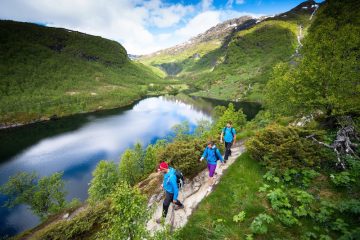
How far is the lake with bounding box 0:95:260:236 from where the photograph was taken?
52.2 meters

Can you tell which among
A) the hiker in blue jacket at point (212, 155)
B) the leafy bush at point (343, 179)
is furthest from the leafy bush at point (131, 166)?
the leafy bush at point (343, 179)

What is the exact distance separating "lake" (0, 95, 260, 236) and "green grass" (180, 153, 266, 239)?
49.5 m

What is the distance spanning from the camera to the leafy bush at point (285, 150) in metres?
11.3

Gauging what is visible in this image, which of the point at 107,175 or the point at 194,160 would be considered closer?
the point at 194,160

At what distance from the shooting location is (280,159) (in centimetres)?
1173

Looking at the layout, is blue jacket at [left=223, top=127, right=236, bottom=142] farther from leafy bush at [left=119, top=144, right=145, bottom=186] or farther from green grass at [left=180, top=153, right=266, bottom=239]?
leafy bush at [left=119, top=144, right=145, bottom=186]

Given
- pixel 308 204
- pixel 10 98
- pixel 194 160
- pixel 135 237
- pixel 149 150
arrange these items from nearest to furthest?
pixel 135 237
pixel 308 204
pixel 194 160
pixel 149 150
pixel 10 98

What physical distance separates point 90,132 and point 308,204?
356 ft

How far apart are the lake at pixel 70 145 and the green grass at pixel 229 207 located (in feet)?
162

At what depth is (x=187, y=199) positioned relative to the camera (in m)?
11.9

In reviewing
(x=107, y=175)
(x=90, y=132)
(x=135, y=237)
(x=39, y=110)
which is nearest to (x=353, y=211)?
(x=135, y=237)

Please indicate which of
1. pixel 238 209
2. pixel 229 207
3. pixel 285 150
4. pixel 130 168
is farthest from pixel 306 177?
pixel 130 168

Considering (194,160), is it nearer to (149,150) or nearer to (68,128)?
(149,150)

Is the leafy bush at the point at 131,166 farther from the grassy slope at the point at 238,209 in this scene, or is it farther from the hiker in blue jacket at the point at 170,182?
the hiker in blue jacket at the point at 170,182
